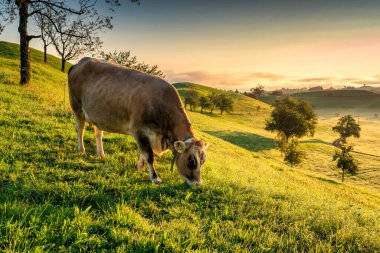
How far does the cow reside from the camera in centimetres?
699

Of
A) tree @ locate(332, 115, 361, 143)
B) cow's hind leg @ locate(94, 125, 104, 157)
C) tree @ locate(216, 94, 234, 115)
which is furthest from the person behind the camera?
tree @ locate(216, 94, 234, 115)

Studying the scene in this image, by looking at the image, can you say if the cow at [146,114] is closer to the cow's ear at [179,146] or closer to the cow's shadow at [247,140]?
the cow's ear at [179,146]

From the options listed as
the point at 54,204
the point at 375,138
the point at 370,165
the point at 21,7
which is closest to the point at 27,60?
the point at 21,7

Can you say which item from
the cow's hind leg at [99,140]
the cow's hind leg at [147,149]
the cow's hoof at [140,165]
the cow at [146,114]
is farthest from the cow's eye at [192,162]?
the cow's hind leg at [99,140]

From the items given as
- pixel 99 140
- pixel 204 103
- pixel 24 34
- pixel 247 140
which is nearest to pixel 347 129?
pixel 247 140

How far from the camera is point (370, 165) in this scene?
200 ft

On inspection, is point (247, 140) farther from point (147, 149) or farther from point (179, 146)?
point (179, 146)

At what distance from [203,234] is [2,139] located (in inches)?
301

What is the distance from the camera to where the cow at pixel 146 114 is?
699cm

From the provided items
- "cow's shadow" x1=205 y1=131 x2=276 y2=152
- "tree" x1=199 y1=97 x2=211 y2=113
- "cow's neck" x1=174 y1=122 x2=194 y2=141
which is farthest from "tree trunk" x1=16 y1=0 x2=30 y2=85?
"tree" x1=199 y1=97 x2=211 y2=113

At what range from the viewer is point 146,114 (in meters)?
7.41

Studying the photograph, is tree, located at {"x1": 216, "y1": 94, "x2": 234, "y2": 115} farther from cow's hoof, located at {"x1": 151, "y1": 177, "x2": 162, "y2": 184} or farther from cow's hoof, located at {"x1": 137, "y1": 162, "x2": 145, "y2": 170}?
cow's hoof, located at {"x1": 151, "y1": 177, "x2": 162, "y2": 184}

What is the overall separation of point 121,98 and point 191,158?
2.87 meters

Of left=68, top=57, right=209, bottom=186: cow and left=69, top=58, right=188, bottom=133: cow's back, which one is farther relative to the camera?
left=69, top=58, right=188, bottom=133: cow's back
